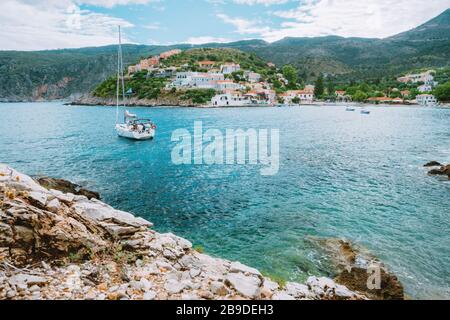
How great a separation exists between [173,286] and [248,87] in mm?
114566

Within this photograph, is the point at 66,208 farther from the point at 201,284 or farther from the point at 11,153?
the point at 11,153

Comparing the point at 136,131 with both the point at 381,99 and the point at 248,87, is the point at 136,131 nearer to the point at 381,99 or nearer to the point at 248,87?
the point at 248,87

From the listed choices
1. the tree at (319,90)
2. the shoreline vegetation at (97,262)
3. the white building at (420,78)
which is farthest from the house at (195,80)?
the shoreline vegetation at (97,262)

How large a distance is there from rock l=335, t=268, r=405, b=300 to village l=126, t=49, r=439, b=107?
90208mm

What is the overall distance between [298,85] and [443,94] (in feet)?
197

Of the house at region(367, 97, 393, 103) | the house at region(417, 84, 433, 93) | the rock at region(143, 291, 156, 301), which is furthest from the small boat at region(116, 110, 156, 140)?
the house at region(417, 84, 433, 93)

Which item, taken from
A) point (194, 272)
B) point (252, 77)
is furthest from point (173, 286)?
point (252, 77)

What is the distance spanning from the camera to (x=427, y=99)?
9850 cm

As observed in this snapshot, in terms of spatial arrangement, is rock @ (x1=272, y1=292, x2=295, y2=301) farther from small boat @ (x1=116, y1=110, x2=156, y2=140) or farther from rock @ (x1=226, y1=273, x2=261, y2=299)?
small boat @ (x1=116, y1=110, x2=156, y2=140)

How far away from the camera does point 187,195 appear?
56.7 ft

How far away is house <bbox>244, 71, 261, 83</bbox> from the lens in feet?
421

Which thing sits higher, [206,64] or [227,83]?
[206,64]

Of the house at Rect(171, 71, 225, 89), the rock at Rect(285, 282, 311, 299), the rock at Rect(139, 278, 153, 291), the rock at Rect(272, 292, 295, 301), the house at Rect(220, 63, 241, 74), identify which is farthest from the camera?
the house at Rect(220, 63, 241, 74)
